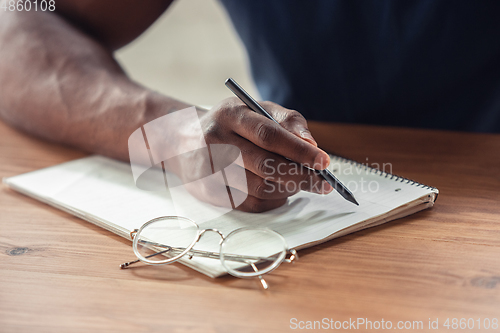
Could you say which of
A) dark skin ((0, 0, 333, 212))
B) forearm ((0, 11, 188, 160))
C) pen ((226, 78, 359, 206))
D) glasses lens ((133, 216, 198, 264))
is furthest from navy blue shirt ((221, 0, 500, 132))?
glasses lens ((133, 216, 198, 264))

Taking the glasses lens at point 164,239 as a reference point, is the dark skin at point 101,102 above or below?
above

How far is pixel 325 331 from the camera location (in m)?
0.35

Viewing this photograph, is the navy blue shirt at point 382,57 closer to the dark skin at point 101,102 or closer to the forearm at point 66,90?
the dark skin at point 101,102

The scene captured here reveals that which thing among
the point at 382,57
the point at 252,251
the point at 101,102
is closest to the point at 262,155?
the point at 252,251

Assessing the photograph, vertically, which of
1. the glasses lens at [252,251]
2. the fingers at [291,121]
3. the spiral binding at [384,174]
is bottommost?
the glasses lens at [252,251]

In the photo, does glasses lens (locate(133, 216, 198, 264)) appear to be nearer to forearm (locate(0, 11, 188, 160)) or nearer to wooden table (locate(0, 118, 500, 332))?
wooden table (locate(0, 118, 500, 332))

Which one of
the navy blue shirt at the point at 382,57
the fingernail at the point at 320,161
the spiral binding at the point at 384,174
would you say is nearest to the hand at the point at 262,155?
the fingernail at the point at 320,161

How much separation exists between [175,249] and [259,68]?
81 cm

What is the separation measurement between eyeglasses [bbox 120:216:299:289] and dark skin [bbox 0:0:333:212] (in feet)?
0.26

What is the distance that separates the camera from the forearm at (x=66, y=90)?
0.74 metres

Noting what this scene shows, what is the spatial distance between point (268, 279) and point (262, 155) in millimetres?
169

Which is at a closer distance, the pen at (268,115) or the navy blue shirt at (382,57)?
the pen at (268,115)

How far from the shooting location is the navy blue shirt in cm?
94

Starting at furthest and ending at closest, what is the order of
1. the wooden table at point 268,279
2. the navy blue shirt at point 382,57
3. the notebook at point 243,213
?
→ 1. the navy blue shirt at point 382,57
2. the notebook at point 243,213
3. the wooden table at point 268,279
